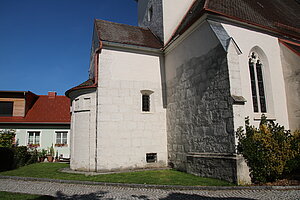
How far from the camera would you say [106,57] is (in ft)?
35.6

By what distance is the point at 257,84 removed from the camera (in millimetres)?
8992

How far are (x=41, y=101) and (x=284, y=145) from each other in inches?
771

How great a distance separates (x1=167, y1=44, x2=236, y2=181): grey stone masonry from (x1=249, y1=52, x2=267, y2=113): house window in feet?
7.17

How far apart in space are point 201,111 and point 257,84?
2.82m

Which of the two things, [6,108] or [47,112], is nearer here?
[6,108]

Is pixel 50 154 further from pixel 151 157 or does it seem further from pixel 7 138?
pixel 151 157

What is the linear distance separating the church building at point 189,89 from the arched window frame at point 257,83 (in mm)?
44

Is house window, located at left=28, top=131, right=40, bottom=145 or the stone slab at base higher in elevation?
house window, located at left=28, top=131, right=40, bottom=145

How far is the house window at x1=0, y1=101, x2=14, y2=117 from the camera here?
17.2 meters

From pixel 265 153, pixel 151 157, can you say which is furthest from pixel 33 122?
pixel 265 153

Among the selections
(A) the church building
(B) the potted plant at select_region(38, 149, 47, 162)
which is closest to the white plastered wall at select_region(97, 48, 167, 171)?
(A) the church building

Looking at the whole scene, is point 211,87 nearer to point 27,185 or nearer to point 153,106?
point 153,106

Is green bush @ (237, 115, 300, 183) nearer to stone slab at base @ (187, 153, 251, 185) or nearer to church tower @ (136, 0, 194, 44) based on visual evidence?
stone slab at base @ (187, 153, 251, 185)

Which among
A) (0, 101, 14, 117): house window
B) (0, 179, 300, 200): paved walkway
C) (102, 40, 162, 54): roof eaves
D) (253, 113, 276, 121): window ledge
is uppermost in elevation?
(102, 40, 162, 54): roof eaves
